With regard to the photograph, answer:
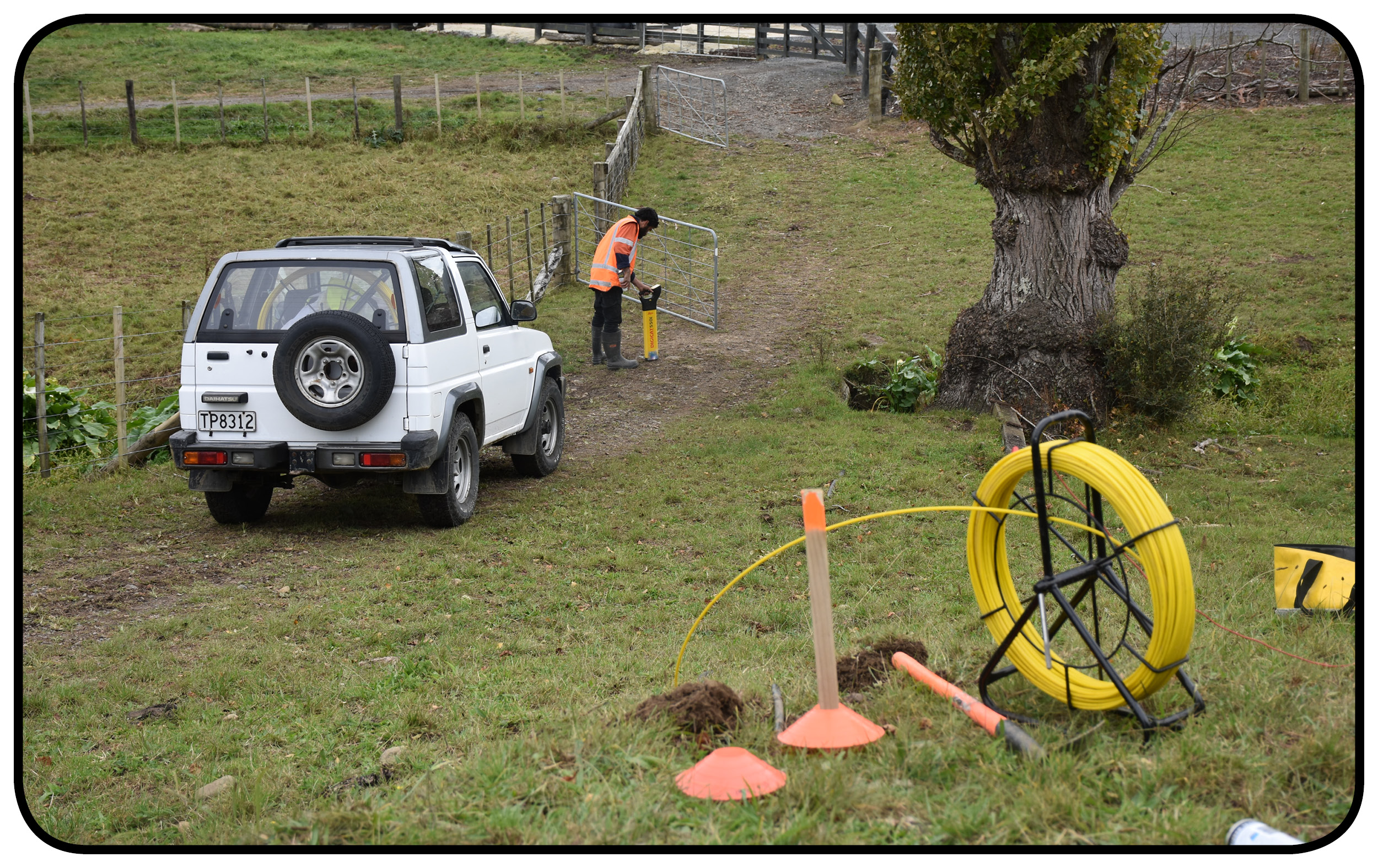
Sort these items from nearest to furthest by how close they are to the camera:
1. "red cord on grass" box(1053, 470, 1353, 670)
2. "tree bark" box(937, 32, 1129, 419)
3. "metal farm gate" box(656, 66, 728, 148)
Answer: "red cord on grass" box(1053, 470, 1353, 670)
"tree bark" box(937, 32, 1129, 419)
"metal farm gate" box(656, 66, 728, 148)

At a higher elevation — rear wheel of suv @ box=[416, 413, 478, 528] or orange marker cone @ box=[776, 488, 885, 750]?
orange marker cone @ box=[776, 488, 885, 750]

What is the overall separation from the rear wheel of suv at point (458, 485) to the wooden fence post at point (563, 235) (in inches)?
374

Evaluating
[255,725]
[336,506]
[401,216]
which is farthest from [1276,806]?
[401,216]

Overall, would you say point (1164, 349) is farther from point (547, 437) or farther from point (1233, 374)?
point (547, 437)

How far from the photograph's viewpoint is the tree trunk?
441 inches

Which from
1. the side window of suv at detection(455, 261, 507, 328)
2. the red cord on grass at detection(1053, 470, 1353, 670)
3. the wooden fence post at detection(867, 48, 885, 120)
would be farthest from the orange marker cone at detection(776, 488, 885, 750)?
the wooden fence post at detection(867, 48, 885, 120)

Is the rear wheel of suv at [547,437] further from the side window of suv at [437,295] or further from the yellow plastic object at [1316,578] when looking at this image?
the yellow plastic object at [1316,578]

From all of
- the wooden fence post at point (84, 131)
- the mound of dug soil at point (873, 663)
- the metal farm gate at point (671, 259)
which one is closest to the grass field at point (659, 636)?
the mound of dug soil at point (873, 663)

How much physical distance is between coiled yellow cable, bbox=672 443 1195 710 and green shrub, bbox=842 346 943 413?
776 centimetres

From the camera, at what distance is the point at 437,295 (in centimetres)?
808

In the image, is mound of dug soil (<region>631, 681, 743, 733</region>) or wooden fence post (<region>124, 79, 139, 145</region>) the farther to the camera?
wooden fence post (<region>124, 79, 139, 145</region>)

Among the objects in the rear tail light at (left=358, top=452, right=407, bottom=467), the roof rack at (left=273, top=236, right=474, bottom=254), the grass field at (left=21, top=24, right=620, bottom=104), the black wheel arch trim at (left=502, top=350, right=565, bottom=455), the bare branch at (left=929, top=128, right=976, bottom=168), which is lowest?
the black wheel arch trim at (left=502, top=350, right=565, bottom=455)

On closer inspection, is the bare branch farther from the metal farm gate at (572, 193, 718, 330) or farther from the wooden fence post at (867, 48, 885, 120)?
the wooden fence post at (867, 48, 885, 120)

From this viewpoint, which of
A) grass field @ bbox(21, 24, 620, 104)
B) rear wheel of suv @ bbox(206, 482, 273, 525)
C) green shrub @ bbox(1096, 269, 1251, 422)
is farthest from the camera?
grass field @ bbox(21, 24, 620, 104)
